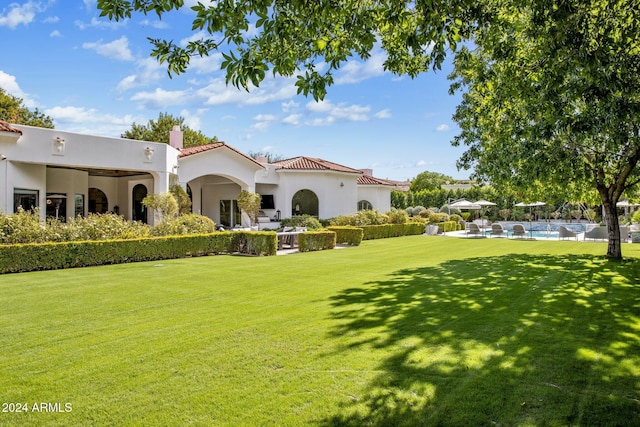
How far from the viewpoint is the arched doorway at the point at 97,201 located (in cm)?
2809

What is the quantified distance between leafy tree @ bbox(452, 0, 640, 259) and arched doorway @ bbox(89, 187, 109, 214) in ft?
79.6

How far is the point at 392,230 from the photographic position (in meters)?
30.2

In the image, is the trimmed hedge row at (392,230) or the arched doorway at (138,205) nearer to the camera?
the trimmed hedge row at (392,230)

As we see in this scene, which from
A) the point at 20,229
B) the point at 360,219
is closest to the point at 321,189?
the point at 360,219

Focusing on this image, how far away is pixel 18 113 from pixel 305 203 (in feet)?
93.3

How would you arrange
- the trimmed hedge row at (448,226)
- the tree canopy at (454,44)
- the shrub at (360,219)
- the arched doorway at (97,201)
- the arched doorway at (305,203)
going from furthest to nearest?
the trimmed hedge row at (448,226) < the arched doorway at (305,203) < the arched doorway at (97,201) < the shrub at (360,219) < the tree canopy at (454,44)

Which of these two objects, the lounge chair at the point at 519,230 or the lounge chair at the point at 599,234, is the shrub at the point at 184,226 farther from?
the lounge chair at the point at 599,234

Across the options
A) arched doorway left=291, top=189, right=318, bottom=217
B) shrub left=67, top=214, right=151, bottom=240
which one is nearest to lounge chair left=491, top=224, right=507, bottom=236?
arched doorway left=291, top=189, right=318, bottom=217

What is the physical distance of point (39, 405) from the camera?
4.11m

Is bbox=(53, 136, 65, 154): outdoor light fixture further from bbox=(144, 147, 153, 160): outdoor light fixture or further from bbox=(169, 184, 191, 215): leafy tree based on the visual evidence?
bbox=(169, 184, 191, 215): leafy tree

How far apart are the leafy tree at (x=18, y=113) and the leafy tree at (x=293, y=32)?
126 ft

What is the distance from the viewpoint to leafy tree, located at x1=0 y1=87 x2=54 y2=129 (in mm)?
34750

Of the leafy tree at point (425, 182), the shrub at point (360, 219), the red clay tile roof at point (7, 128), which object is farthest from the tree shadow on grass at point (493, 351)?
the leafy tree at point (425, 182)

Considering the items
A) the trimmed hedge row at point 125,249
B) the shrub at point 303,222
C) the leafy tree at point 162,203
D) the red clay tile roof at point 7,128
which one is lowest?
the trimmed hedge row at point 125,249
